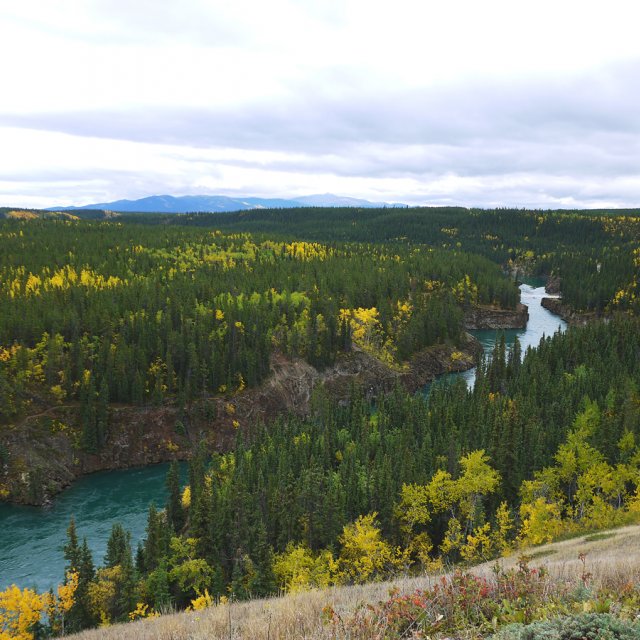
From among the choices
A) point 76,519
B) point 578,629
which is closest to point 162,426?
point 76,519

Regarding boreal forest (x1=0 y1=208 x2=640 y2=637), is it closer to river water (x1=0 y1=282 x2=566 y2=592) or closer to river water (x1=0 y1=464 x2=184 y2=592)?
river water (x1=0 y1=464 x2=184 y2=592)

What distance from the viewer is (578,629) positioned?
1184 cm

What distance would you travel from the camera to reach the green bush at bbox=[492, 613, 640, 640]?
37.5 feet

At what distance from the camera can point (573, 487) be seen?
7000 centimetres

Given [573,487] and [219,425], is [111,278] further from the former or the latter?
[573,487]

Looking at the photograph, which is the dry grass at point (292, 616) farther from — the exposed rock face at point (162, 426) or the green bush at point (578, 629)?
the exposed rock face at point (162, 426)

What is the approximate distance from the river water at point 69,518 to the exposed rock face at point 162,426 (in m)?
2.77

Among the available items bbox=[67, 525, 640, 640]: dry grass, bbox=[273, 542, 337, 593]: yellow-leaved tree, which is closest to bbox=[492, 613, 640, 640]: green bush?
bbox=[67, 525, 640, 640]: dry grass

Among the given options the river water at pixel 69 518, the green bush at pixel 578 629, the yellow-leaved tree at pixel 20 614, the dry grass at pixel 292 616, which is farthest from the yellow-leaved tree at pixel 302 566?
the green bush at pixel 578 629

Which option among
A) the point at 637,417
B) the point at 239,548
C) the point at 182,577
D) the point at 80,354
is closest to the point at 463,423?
the point at 637,417

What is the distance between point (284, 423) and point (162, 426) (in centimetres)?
2625

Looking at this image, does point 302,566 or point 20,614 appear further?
point 302,566

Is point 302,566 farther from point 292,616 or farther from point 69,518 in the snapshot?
point 69,518

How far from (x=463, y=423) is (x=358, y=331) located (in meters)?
58.7
